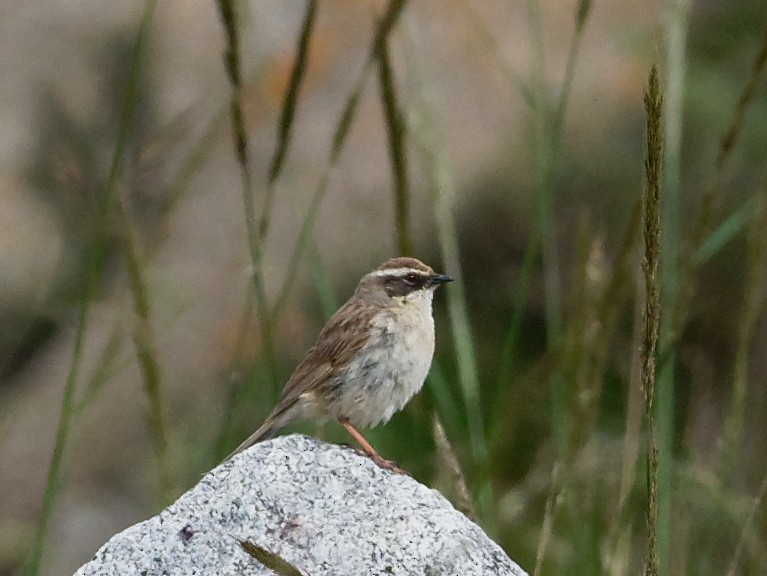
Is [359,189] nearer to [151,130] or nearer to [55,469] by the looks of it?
[151,130]

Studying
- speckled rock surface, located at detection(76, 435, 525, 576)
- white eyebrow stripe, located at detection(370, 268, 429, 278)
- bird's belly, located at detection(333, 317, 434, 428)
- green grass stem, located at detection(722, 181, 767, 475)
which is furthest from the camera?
white eyebrow stripe, located at detection(370, 268, 429, 278)

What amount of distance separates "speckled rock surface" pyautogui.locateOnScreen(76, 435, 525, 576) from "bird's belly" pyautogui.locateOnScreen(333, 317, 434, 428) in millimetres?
1135

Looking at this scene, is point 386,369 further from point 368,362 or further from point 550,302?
point 550,302

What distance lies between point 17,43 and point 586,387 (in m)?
6.35

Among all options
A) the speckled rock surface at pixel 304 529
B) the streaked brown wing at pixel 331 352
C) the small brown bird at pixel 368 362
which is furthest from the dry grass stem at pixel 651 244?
the streaked brown wing at pixel 331 352

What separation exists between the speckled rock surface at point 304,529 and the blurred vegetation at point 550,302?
0.64ft

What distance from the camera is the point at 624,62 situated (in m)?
8.86

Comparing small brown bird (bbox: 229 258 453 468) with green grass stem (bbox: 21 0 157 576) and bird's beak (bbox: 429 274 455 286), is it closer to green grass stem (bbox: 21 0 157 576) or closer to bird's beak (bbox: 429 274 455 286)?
bird's beak (bbox: 429 274 455 286)

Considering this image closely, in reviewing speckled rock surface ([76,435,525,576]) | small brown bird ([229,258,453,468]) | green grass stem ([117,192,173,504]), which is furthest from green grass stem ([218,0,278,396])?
small brown bird ([229,258,453,468])

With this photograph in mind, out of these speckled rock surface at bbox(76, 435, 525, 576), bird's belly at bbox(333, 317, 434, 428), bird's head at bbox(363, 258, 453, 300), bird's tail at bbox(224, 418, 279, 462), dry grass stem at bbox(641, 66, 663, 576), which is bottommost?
bird's tail at bbox(224, 418, 279, 462)

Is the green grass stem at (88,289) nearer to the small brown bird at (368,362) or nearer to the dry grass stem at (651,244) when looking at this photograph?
the small brown bird at (368,362)

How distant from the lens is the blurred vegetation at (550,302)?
3.14 meters

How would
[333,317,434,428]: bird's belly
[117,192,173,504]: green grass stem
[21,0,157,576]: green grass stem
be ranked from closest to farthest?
[21,0,157,576]: green grass stem
[117,192,173,504]: green grass stem
[333,317,434,428]: bird's belly

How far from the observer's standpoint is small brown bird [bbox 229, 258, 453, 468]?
4117mm
